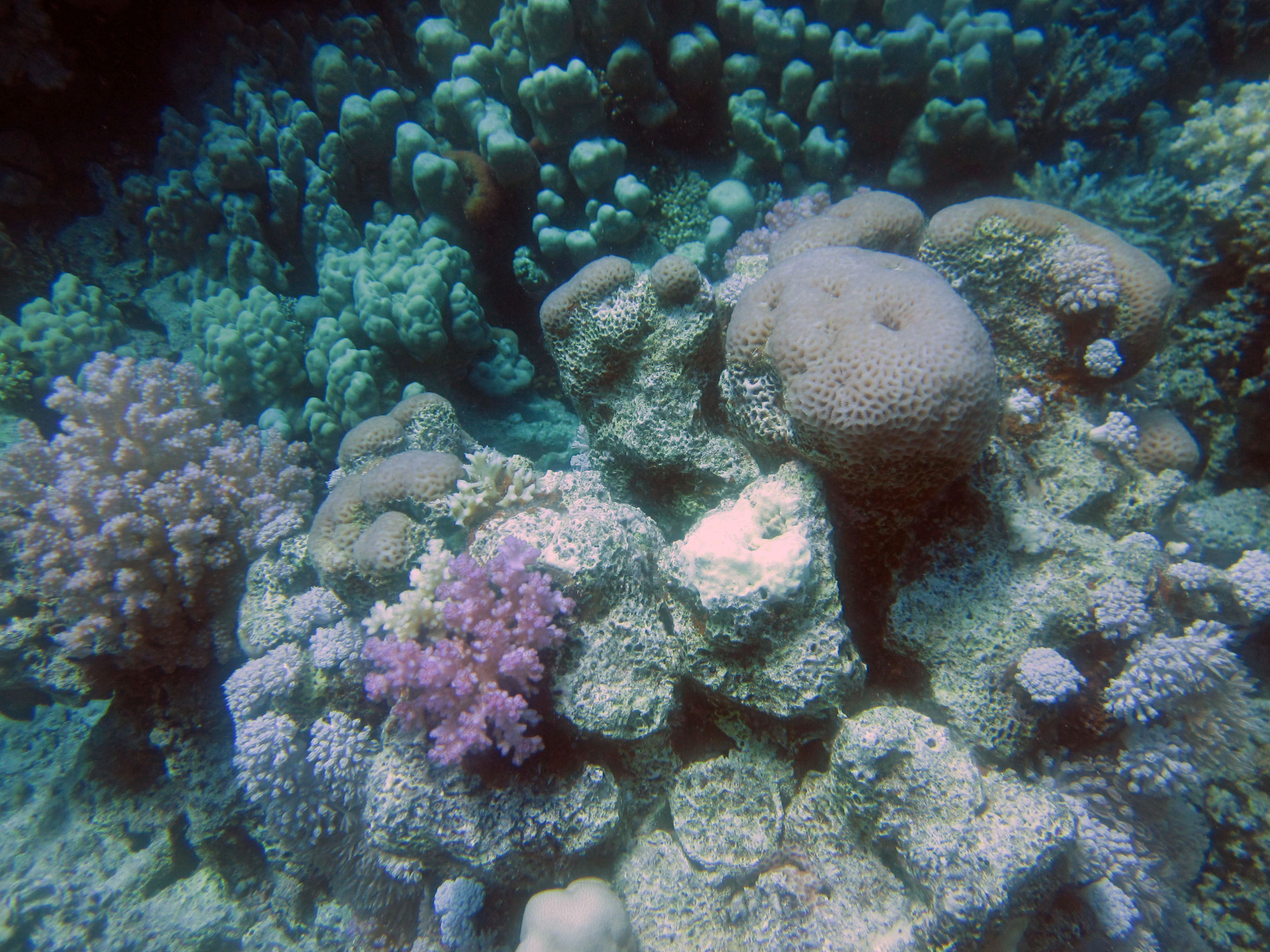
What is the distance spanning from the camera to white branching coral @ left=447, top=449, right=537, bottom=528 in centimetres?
286

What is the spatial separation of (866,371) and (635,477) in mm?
1573

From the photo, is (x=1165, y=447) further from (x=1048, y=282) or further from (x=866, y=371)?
(x=866, y=371)

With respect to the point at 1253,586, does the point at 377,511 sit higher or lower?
higher

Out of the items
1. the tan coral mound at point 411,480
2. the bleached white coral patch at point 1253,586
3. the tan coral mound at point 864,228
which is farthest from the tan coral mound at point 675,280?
the bleached white coral patch at point 1253,586

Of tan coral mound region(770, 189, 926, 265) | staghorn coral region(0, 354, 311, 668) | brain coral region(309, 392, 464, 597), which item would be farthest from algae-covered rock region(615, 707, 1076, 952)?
staghorn coral region(0, 354, 311, 668)

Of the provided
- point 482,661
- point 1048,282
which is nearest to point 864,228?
point 1048,282

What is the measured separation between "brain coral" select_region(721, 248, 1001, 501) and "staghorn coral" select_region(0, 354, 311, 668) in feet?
10.1

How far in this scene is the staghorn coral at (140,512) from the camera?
3186 millimetres

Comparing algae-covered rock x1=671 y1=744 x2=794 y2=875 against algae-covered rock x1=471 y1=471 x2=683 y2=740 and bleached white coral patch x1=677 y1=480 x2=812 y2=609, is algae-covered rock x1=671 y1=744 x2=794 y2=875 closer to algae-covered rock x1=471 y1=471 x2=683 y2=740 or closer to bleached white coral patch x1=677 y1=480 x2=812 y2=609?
algae-covered rock x1=471 y1=471 x2=683 y2=740

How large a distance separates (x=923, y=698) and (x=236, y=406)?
4985 millimetres

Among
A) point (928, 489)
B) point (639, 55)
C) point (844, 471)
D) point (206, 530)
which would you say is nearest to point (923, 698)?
point (928, 489)

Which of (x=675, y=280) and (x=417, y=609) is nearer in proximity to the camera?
(x=417, y=609)

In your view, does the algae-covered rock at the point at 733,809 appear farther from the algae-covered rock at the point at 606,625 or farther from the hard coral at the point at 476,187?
the hard coral at the point at 476,187

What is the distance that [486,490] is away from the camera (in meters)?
2.89
